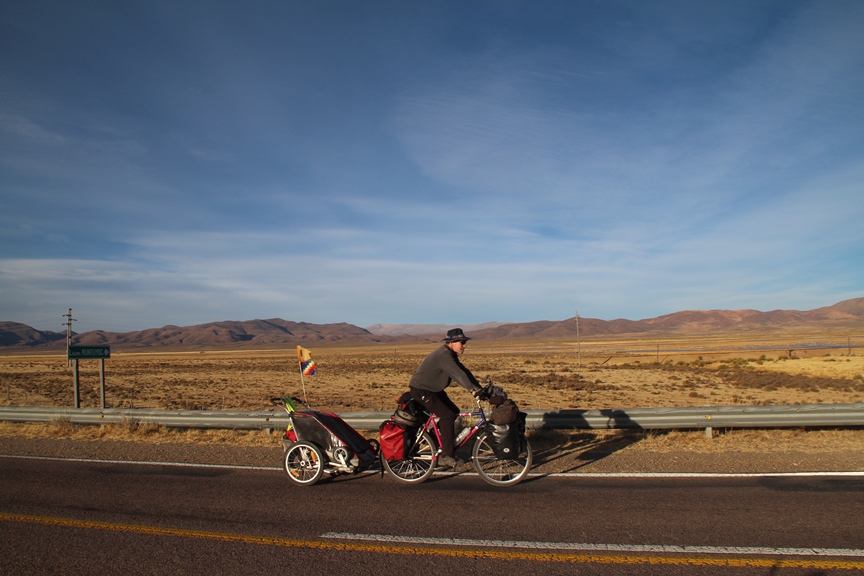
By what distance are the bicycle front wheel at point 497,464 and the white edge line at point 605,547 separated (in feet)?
6.36

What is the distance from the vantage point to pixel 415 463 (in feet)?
23.7

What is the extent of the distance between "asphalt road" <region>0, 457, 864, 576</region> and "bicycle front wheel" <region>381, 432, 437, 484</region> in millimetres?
159

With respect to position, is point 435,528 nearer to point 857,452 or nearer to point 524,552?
point 524,552

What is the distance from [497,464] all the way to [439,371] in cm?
136

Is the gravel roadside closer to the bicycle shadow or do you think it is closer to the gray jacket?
the bicycle shadow

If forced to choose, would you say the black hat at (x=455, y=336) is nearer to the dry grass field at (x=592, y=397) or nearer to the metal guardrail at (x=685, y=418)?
the dry grass field at (x=592, y=397)

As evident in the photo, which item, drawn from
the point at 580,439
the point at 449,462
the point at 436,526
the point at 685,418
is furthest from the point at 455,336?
the point at 685,418

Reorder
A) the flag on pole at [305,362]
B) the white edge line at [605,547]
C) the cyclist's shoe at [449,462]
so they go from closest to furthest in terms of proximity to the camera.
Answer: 1. the white edge line at [605,547]
2. the cyclist's shoe at [449,462]
3. the flag on pole at [305,362]

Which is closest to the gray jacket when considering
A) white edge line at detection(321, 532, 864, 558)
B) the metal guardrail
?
white edge line at detection(321, 532, 864, 558)

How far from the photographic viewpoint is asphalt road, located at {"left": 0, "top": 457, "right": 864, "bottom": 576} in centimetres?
450

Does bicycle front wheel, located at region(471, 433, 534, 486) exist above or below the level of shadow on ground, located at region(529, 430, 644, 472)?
above

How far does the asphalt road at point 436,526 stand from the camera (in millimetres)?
4500

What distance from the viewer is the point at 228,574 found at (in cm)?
443

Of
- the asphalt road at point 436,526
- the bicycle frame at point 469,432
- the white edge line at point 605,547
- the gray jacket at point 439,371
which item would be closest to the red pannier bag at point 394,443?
the bicycle frame at point 469,432
